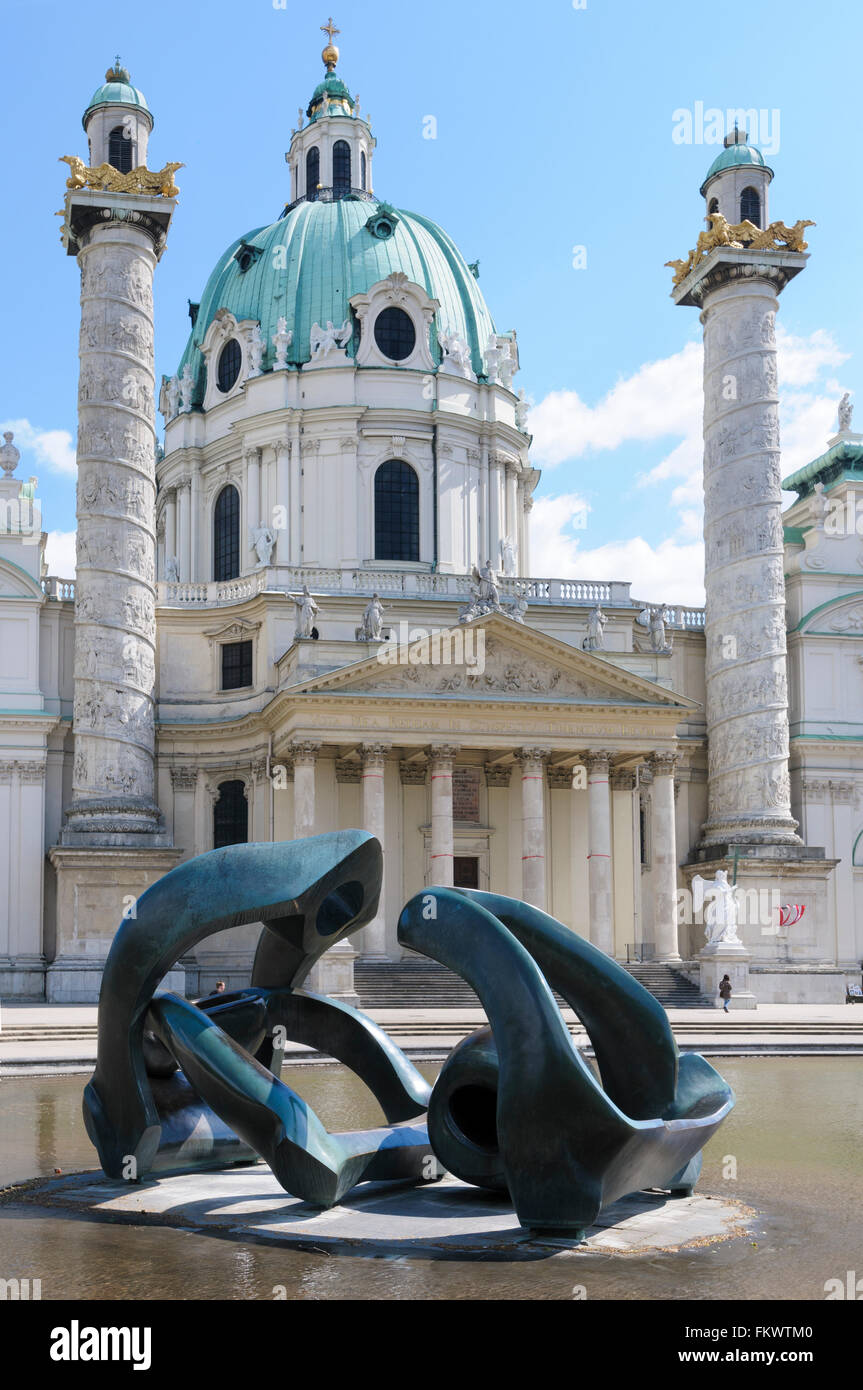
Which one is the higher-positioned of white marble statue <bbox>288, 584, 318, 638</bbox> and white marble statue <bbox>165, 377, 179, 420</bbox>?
white marble statue <bbox>165, 377, 179, 420</bbox>

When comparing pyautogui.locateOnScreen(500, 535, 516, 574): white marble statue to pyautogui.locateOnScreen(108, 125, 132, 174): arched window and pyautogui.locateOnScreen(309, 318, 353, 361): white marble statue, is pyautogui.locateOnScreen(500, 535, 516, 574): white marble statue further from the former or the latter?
pyautogui.locateOnScreen(108, 125, 132, 174): arched window

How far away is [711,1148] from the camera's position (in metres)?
15.4

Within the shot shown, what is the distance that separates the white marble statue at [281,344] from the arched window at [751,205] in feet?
52.5

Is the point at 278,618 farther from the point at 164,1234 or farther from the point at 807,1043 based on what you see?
the point at 164,1234

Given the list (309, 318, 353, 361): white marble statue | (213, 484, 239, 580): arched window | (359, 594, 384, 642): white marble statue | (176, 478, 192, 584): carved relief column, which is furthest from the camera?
(176, 478, 192, 584): carved relief column

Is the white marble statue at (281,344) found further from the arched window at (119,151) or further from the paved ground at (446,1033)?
the paved ground at (446,1033)

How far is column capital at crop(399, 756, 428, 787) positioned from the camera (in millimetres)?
45469

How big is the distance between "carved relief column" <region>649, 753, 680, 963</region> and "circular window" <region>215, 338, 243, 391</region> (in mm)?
22030

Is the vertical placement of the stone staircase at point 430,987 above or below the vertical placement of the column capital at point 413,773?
below

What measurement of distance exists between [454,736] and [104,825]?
9828mm

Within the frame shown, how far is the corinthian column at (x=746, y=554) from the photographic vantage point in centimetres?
4506

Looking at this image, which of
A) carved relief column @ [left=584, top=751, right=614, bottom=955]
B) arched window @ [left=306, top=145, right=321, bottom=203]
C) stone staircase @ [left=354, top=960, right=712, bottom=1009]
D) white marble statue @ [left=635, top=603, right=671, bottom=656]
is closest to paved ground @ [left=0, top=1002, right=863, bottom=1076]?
stone staircase @ [left=354, top=960, right=712, bottom=1009]

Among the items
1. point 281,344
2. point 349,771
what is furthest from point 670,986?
point 281,344

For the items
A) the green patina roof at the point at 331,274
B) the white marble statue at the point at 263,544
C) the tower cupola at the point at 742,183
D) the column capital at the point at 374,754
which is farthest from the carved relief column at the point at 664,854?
the green patina roof at the point at 331,274
